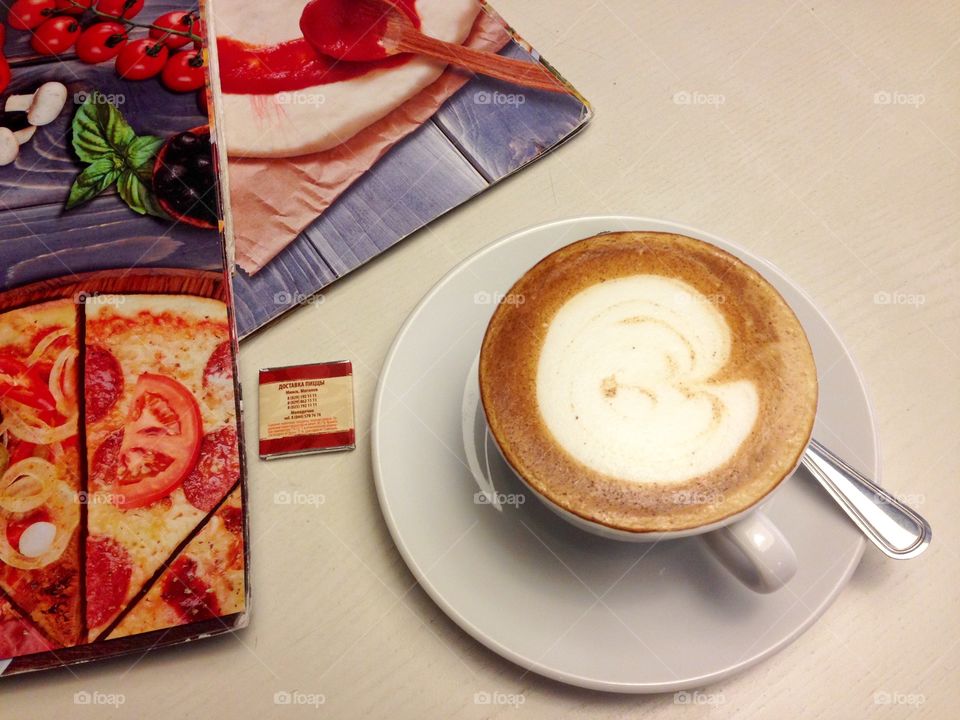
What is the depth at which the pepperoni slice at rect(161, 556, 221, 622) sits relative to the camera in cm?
60

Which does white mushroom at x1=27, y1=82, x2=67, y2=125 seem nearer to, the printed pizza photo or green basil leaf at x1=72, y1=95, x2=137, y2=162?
green basil leaf at x1=72, y1=95, x2=137, y2=162

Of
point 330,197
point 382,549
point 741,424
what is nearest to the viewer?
point 741,424

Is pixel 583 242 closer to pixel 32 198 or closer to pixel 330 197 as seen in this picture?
pixel 330 197

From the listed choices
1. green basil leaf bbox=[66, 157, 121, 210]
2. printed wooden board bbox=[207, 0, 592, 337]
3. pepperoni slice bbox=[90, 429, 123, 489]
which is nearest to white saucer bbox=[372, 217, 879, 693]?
printed wooden board bbox=[207, 0, 592, 337]

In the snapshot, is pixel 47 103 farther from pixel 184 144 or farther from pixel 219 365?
pixel 219 365

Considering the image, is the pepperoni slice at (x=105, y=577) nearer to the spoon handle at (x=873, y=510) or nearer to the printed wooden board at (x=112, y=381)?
the printed wooden board at (x=112, y=381)

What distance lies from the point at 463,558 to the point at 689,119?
1.85 feet

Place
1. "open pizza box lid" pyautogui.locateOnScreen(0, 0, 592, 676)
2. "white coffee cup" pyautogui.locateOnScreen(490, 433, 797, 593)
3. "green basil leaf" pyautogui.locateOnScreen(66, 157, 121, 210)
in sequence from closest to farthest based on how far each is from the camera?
"white coffee cup" pyautogui.locateOnScreen(490, 433, 797, 593) → "open pizza box lid" pyautogui.locateOnScreen(0, 0, 592, 676) → "green basil leaf" pyautogui.locateOnScreen(66, 157, 121, 210)

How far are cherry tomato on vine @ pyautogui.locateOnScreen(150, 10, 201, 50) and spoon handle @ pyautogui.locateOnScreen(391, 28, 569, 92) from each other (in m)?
0.22

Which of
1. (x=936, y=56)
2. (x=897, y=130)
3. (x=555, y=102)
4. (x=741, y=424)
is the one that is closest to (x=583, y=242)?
(x=741, y=424)

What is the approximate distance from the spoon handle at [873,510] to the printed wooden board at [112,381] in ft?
1.64

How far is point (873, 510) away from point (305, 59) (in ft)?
2.39

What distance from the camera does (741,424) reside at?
1.73 feet

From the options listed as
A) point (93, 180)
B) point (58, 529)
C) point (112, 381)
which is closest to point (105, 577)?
point (58, 529)
